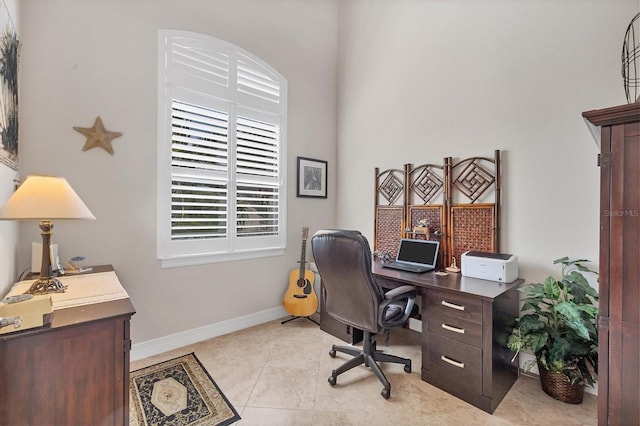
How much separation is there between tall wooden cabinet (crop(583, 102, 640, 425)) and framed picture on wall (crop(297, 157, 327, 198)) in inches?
101

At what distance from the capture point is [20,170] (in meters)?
1.82

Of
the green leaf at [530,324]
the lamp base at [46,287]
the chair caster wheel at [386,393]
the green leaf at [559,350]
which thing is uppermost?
the lamp base at [46,287]

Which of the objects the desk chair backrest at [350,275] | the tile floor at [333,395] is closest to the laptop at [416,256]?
the desk chair backrest at [350,275]

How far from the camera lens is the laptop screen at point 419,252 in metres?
2.44

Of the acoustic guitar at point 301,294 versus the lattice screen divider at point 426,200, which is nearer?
the lattice screen divider at point 426,200

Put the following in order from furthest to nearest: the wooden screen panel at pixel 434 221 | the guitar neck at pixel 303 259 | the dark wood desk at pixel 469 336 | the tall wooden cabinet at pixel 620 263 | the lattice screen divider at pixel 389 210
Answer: the guitar neck at pixel 303 259 → the lattice screen divider at pixel 389 210 → the wooden screen panel at pixel 434 221 → the dark wood desk at pixel 469 336 → the tall wooden cabinet at pixel 620 263

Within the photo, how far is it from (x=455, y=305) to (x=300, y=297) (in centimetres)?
162

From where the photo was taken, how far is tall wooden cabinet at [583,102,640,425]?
38.0 inches

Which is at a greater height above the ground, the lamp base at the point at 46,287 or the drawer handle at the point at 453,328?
the lamp base at the point at 46,287

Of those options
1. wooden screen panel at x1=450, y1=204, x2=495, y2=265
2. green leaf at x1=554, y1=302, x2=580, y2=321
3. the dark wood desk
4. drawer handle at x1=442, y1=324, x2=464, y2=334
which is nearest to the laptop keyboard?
the dark wood desk

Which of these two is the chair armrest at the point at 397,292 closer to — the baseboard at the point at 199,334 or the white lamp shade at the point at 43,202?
the baseboard at the point at 199,334

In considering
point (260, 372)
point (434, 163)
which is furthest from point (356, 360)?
point (434, 163)

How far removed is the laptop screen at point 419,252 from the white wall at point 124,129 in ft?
4.55

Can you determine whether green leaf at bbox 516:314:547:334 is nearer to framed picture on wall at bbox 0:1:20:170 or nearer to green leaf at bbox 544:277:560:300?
green leaf at bbox 544:277:560:300
